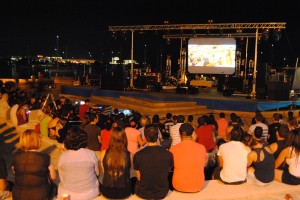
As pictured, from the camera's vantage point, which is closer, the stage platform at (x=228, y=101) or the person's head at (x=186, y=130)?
the person's head at (x=186, y=130)

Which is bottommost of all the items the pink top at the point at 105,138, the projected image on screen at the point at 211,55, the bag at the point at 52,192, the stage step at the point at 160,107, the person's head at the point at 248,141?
the stage step at the point at 160,107

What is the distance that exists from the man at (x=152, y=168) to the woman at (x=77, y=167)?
0.58 metres

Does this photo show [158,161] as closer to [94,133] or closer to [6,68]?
[94,133]

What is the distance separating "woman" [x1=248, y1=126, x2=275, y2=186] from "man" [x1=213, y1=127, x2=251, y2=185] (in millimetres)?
127

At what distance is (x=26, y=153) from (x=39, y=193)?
18.8 inches

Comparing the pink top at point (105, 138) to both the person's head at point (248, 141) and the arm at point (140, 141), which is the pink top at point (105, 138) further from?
the person's head at point (248, 141)

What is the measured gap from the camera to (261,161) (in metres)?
5.23

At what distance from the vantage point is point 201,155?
4777 millimetres

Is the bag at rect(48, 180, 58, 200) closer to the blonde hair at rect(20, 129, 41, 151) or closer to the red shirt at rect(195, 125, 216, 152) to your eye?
the blonde hair at rect(20, 129, 41, 151)

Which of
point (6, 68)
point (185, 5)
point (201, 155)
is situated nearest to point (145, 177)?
point (201, 155)

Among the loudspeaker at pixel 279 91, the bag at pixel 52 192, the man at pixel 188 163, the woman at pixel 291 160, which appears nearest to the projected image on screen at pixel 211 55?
the loudspeaker at pixel 279 91

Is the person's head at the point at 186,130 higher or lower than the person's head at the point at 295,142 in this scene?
higher

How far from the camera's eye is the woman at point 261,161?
5199 mm

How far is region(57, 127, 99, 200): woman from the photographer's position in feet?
14.3
